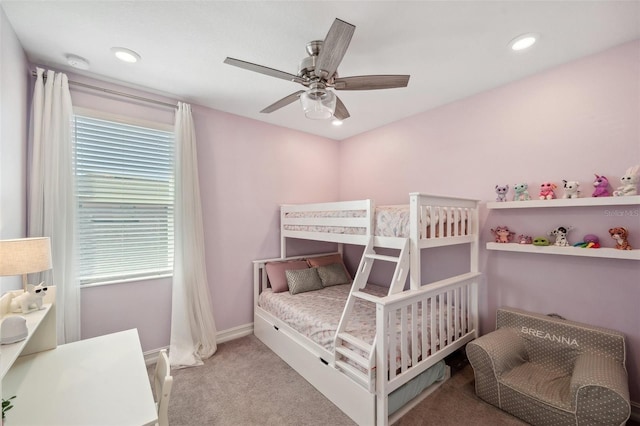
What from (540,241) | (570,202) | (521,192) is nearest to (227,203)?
(521,192)

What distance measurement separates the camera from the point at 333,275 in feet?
11.4

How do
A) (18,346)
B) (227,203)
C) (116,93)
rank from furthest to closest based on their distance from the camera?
(227,203), (116,93), (18,346)

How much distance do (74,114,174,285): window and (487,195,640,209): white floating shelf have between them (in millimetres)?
3173

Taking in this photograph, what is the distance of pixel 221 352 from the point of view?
287cm

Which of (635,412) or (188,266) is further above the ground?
(188,266)

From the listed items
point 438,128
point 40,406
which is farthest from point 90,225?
point 438,128

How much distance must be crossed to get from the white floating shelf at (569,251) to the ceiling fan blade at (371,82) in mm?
1681

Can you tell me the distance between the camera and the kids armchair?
1581 mm

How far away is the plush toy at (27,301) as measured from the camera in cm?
142

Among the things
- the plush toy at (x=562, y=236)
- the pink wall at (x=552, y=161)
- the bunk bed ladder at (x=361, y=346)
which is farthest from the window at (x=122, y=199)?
the plush toy at (x=562, y=236)

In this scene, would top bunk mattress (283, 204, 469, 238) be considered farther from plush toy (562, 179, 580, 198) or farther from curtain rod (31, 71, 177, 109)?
curtain rod (31, 71, 177, 109)

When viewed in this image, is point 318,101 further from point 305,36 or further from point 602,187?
point 602,187

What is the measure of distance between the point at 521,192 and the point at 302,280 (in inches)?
92.2

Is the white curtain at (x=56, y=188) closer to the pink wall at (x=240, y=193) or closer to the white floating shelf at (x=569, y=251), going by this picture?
the pink wall at (x=240, y=193)
